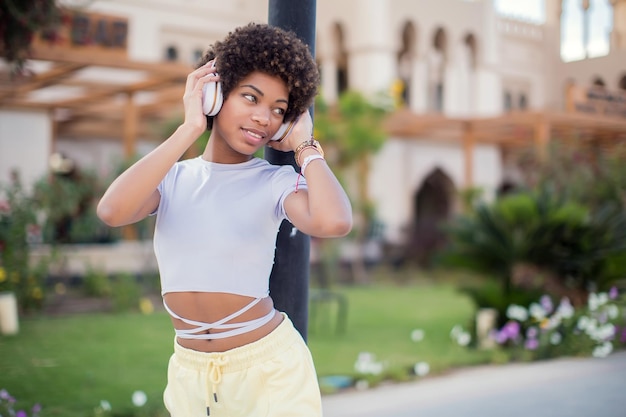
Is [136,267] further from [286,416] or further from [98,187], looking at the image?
[286,416]

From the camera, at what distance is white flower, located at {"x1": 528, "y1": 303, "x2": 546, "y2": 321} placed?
7.03 metres

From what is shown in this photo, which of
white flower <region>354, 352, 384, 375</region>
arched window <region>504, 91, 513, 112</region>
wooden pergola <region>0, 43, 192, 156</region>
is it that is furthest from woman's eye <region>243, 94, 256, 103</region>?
arched window <region>504, 91, 513, 112</region>

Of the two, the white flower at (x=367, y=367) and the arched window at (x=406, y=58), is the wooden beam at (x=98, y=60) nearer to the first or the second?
the white flower at (x=367, y=367)

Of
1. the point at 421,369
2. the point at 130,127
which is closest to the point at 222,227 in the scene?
the point at 421,369

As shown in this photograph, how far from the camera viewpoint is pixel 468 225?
801 centimetres

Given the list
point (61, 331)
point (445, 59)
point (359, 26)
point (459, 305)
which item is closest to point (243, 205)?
point (61, 331)

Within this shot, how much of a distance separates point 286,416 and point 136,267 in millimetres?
10436

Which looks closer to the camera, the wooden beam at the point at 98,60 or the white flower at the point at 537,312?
the white flower at the point at 537,312

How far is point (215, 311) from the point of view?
191 centimetres

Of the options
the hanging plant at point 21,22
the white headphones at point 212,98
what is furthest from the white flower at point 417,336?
the white headphones at point 212,98

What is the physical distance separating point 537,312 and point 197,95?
569cm

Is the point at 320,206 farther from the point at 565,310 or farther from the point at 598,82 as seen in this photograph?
the point at 598,82

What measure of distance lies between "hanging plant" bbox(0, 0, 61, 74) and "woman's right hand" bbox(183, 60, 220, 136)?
16.8ft

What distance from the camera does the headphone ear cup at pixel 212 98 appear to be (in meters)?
1.94
